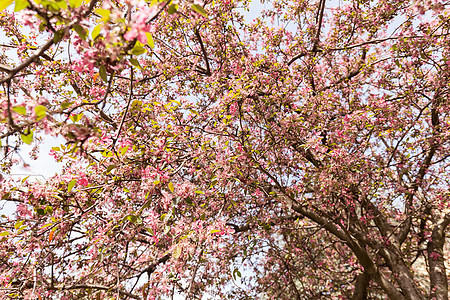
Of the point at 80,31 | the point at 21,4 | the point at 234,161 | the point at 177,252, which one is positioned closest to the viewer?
the point at 21,4

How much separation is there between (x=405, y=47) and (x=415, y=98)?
4.08 feet

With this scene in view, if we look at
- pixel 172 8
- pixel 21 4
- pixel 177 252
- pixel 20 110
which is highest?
pixel 172 8

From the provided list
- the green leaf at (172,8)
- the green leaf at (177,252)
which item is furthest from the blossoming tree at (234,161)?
the green leaf at (172,8)

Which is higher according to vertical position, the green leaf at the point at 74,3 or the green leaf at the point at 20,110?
the green leaf at the point at 74,3

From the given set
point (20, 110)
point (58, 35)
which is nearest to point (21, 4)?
point (58, 35)

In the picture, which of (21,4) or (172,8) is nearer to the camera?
(21,4)

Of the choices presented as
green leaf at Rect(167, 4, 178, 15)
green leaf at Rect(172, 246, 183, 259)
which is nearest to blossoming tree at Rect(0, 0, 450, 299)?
green leaf at Rect(172, 246, 183, 259)

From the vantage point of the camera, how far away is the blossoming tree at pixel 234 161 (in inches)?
105

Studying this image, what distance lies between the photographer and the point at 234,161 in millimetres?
3406

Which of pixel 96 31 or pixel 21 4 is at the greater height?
pixel 96 31

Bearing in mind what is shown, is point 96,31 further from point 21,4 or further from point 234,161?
point 234,161

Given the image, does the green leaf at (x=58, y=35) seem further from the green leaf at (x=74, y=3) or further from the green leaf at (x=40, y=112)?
the green leaf at (x=40, y=112)

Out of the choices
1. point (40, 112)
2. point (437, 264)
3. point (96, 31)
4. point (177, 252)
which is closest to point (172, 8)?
point (96, 31)

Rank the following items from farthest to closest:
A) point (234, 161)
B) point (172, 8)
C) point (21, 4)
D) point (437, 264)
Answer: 1. point (437, 264)
2. point (234, 161)
3. point (172, 8)
4. point (21, 4)
